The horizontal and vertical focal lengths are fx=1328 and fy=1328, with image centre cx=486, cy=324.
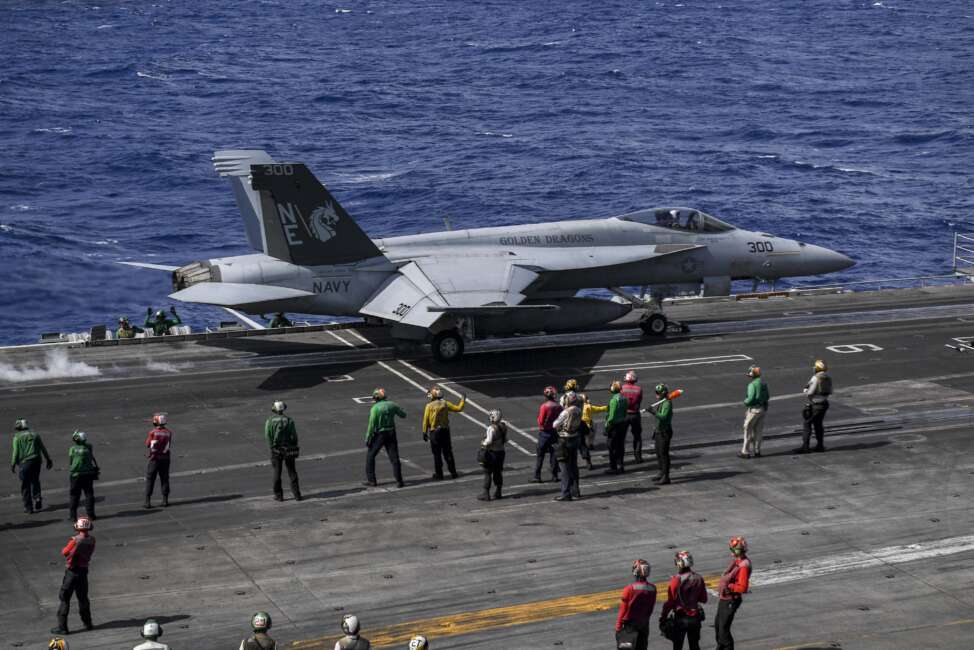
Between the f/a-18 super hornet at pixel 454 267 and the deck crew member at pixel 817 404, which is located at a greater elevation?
the f/a-18 super hornet at pixel 454 267

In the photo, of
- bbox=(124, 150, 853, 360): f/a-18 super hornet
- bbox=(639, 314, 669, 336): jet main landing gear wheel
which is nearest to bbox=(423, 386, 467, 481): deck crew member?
bbox=(124, 150, 853, 360): f/a-18 super hornet

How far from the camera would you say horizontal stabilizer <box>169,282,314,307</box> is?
3288cm

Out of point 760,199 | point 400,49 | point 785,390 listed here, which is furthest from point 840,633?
point 400,49

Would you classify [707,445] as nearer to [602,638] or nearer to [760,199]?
[602,638]

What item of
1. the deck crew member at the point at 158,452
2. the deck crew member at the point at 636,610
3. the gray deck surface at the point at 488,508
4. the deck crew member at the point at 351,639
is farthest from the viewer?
the deck crew member at the point at 158,452

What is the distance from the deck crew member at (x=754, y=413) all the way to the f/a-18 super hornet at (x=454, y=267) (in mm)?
8644

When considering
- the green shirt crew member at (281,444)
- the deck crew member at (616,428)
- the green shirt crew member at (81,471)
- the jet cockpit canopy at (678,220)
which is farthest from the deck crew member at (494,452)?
the jet cockpit canopy at (678,220)

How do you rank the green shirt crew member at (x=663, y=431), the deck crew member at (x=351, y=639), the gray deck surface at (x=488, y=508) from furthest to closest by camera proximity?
the green shirt crew member at (x=663, y=431)
the gray deck surface at (x=488, y=508)
the deck crew member at (x=351, y=639)

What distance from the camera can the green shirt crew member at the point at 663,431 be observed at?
2322 cm

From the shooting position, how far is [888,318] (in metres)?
38.7

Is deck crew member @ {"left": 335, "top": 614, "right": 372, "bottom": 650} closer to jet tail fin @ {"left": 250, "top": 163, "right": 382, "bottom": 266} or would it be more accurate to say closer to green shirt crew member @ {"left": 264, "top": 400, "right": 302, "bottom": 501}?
green shirt crew member @ {"left": 264, "top": 400, "right": 302, "bottom": 501}

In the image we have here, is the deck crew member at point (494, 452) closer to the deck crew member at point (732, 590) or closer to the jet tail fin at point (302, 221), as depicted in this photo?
the deck crew member at point (732, 590)

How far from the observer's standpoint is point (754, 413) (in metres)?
25.2

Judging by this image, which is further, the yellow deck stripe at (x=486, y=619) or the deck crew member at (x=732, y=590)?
the yellow deck stripe at (x=486, y=619)
